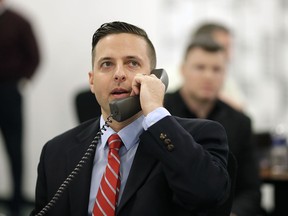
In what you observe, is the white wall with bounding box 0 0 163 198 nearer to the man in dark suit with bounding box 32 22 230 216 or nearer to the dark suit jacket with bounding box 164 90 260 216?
the dark suit jacket with bounding box 164 90 260 216

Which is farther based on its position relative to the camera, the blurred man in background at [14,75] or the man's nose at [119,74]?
the blurred man in background at [14,75]

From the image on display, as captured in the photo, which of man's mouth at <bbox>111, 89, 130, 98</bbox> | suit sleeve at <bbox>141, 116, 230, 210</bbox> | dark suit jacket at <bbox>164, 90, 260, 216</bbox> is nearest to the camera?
suit sleeve at <bbox>141, 116, 230, 210</bbox>

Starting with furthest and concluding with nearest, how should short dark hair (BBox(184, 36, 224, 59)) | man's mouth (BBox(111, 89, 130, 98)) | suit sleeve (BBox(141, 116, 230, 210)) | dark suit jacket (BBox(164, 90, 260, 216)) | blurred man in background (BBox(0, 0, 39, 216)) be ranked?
blurred man in background (BBox(0, 0, 39, 216)), short dark hair (BBox(184, 36, 224, 59)), dark suit jacket (BBox(164, 90, 260, 216)), man's mouth (BBox(111, 89, 130, 98)), suit sleeve (BBox(141, 116, 230, 210))

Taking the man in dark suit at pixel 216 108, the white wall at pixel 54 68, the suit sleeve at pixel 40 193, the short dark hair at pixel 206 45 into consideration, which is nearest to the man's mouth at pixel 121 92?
the suit sleeve at pixel 40 193

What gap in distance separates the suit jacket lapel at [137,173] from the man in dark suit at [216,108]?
66cm

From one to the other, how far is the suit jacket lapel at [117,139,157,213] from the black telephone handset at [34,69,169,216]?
92 millimetres

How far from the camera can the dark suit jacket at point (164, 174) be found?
124 cm

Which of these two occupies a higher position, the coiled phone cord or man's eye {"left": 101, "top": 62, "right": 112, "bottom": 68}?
man's eye {"left": 101, "top": 62, "right": 112, "bottom": 68}

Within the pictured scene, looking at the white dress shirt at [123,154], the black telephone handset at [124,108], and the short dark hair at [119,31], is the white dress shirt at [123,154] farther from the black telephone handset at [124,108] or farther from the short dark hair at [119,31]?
the short dark hair at [119,31]

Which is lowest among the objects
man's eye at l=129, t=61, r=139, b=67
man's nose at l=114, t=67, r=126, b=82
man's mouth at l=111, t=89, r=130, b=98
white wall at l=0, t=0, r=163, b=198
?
white wall at l=0, t=0, r=163, b=198

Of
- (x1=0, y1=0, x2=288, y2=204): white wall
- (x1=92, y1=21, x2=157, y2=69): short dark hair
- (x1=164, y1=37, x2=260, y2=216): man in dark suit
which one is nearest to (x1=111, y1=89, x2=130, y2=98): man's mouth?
(x1=92, y1=21, x2=157, y2=69): short dark hair

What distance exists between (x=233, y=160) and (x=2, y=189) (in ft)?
11.0

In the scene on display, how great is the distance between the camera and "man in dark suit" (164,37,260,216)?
211cm

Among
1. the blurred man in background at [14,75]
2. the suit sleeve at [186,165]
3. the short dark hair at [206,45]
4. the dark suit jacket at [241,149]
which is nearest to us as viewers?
the suit sleeve at [186,165]
